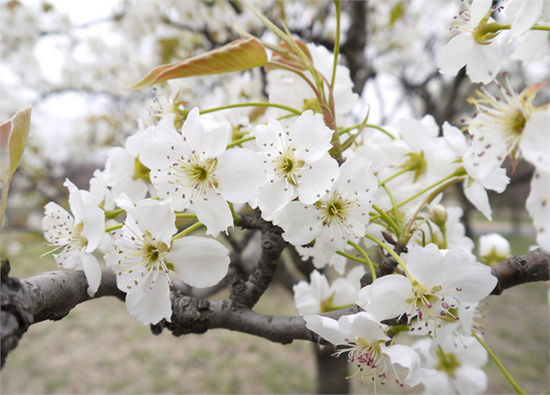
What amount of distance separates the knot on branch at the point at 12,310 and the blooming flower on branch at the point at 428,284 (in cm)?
Answer: 52

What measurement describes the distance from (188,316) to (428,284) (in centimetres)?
51

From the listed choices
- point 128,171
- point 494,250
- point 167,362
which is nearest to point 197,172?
point 128,171

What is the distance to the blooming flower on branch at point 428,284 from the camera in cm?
59

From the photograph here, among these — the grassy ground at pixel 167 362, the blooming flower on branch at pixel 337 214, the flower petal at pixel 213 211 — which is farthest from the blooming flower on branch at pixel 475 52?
the grassy ground at pixel 167 362

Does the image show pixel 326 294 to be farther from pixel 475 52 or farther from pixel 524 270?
pixel 475 52

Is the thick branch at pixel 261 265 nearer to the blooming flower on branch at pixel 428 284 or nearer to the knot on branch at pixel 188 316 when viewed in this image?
the knot on branch at pixel 188 316

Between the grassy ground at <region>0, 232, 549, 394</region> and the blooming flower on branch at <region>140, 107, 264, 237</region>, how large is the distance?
3.33m

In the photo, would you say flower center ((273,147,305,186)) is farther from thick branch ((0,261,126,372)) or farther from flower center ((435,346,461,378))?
flower center ((435,346,461,378))

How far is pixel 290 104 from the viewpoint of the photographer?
3.10 ft

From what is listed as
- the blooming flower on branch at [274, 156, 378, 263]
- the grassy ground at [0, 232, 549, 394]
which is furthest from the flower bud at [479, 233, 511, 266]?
the grassy ground at [0, 232, 549, 394]

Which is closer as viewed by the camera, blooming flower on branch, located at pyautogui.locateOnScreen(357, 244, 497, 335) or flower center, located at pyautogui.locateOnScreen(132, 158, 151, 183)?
Answer: blooming flower on branch, located at pyautogui.locateOnScreen(357, 244, 497, 335)

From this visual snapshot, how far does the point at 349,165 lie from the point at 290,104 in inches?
13.9

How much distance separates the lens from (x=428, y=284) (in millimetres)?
623

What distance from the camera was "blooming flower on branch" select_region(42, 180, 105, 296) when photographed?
0.67 metres
